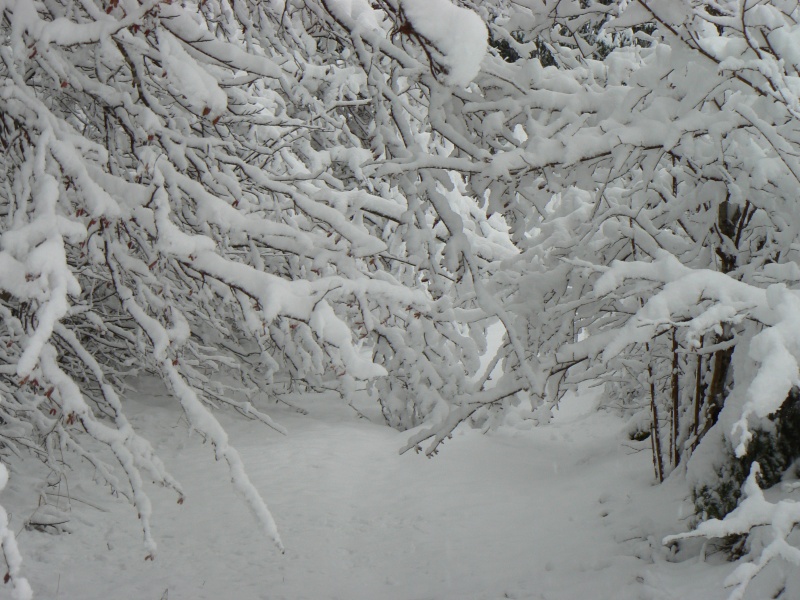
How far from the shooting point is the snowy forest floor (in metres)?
4.55

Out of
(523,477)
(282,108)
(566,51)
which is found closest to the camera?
(566,51)

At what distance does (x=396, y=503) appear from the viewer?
6.86 m

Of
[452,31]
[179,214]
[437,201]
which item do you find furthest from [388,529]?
[452,31]

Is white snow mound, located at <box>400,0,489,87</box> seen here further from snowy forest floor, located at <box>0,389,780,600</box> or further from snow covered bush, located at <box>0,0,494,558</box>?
snowy forest floor, located at <box>0,389,780,600</box>

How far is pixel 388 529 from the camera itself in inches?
243

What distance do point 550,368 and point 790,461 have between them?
140cm

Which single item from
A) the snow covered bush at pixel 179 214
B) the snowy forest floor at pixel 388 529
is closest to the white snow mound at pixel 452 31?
the snow covered bush at pixel 179 214

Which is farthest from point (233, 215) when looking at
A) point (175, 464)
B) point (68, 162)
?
point (175, 464)

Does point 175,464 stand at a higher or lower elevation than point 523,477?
lower

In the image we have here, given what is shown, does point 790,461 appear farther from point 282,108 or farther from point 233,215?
point 282,108

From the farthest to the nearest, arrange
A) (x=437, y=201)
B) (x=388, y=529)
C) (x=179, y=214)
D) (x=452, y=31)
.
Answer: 1. (x=388, y=529)
2. (x=179, y=214)
3. (x=437, y=201)
4. (x=452, y=31)

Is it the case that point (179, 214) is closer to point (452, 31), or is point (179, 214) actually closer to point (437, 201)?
point (437, 201)

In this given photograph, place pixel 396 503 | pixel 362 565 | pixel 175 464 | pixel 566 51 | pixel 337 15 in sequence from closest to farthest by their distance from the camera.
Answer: pixel 337 15
pixel 566 51
pixel 362 565
pixel 396 503
pixel 175 464

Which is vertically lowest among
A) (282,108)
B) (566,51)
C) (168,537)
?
(168,537)
